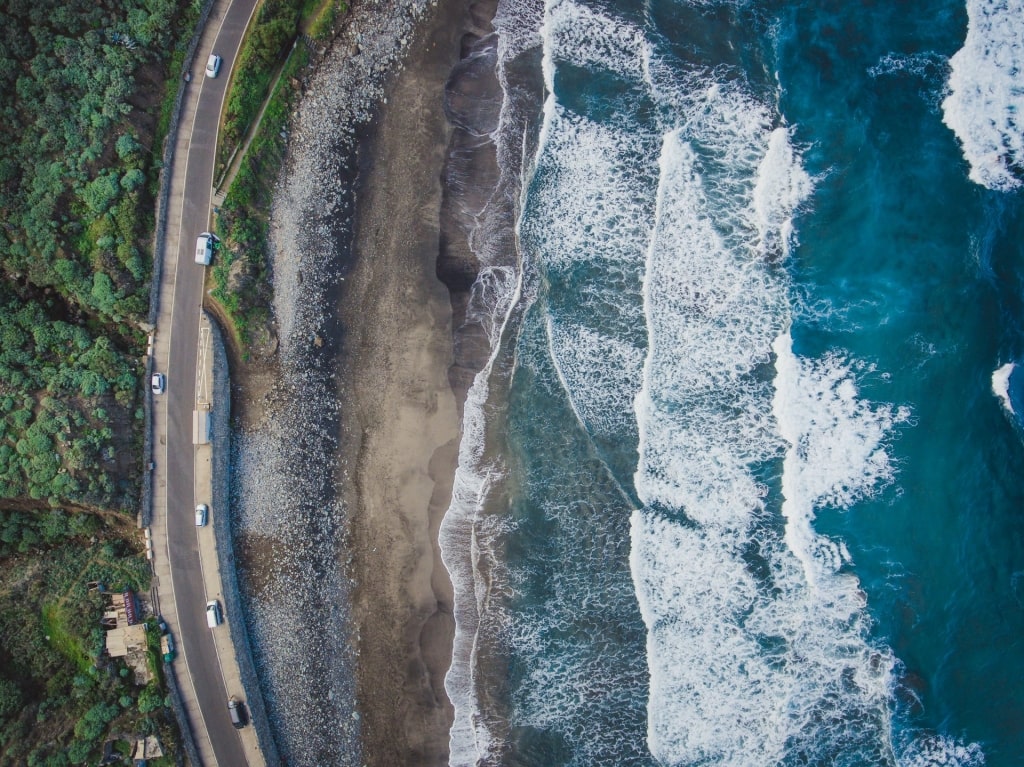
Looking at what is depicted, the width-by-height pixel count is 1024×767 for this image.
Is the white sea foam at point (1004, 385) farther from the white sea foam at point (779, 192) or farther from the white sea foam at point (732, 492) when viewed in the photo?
the white sea foam at point (779, 192)

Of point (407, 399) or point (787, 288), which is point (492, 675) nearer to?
point (407, 399)

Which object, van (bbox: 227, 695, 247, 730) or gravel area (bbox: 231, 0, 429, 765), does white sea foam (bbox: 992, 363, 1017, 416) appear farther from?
van (bbox: 227, 695, 247, 730)

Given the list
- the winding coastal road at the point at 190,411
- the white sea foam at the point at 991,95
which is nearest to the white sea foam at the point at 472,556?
the winding coastal road at the point at 190,411

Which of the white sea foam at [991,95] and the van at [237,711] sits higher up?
the white sea foam at [991,95]

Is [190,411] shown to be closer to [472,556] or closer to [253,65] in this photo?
[472,556]

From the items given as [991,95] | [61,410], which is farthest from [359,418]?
[991,95]

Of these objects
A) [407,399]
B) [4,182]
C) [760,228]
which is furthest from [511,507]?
[4,182]

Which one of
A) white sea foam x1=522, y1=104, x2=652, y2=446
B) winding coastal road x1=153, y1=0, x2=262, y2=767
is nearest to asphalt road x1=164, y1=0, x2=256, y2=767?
winding coastal road x1=153, y1=0, x2=262, y2=767

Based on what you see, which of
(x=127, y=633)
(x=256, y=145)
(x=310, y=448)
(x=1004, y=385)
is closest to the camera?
(x=1004, y=385)
